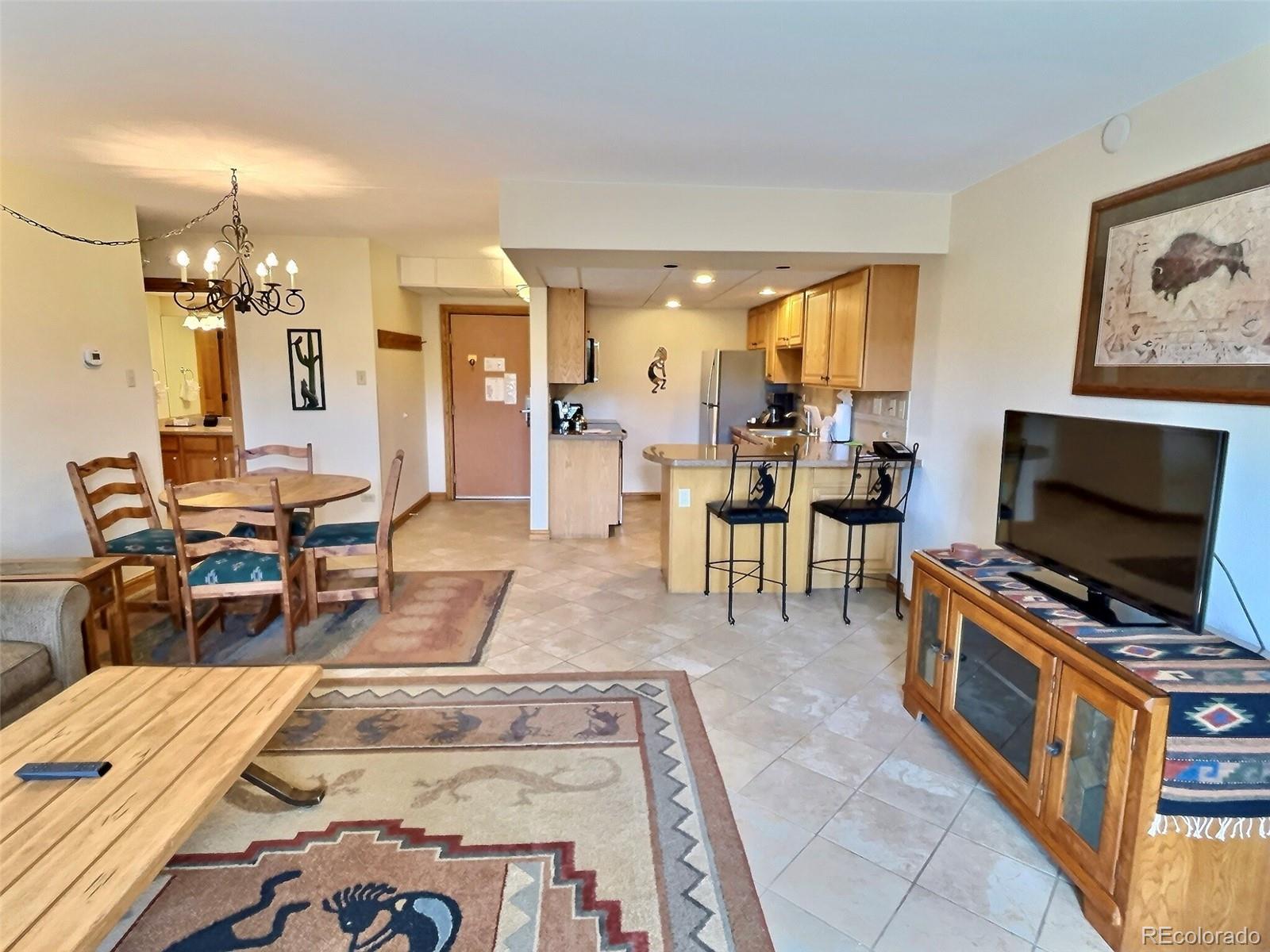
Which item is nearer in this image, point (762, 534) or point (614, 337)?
point (762, 534)

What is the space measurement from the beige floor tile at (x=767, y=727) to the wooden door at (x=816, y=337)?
2.53 m

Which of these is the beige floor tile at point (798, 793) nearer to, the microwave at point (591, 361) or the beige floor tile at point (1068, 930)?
the beige floor tile at point (1068, 930)

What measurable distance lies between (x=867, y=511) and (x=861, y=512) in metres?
0.04

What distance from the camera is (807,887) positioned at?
5.54 ft

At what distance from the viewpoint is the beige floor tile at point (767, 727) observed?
235 cm

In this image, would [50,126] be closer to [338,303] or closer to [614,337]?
[338,303]

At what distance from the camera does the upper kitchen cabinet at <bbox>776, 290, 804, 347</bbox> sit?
5.02 metres

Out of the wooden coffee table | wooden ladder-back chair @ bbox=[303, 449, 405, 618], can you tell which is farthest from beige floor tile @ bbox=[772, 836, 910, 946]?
wooden ladder-back chair @ bbox=[303, 449, 405, 618]

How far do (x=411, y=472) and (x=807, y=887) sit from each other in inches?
205

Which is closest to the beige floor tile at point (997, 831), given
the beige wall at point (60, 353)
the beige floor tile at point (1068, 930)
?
the beige floor tile at point (1068, 930)

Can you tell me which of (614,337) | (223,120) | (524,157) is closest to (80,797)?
(223,120)

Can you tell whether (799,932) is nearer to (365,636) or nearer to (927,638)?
(927,638)

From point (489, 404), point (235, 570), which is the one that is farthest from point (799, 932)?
point (489, 404)

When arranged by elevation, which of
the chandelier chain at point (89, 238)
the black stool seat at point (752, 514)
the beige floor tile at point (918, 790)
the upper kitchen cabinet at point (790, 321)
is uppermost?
the chandelier chain at point (89, 238)
